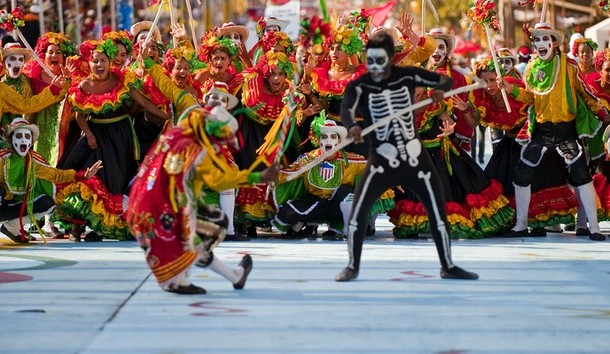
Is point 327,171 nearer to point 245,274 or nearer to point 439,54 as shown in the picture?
point 439,54

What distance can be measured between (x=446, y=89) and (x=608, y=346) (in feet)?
8.37

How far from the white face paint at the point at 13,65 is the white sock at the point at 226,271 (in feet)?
15.8

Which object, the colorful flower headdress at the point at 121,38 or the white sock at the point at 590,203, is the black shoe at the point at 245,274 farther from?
the white sock at the point at 590,203

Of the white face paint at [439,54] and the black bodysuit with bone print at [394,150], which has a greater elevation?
the white face paint at [439,54]

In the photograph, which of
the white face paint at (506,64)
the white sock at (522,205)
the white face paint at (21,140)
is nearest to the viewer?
the white face paint at (21,140)

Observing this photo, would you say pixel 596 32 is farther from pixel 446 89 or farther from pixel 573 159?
pixel 446 89

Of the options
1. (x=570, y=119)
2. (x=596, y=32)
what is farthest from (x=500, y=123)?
(x=596, y=32)

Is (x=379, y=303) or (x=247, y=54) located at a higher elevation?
(x=247, y=54)

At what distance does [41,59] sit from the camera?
1419 cm

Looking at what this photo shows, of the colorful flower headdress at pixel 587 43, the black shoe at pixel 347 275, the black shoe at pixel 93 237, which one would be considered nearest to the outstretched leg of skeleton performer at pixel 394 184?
Result: the black shoe at pixel 347 275

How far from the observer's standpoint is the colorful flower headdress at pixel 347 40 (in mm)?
12672

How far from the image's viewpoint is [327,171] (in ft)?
42.2

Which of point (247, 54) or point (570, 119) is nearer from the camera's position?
point (570, 119)

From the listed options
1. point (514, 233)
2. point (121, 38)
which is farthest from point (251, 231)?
point (514, 233)
